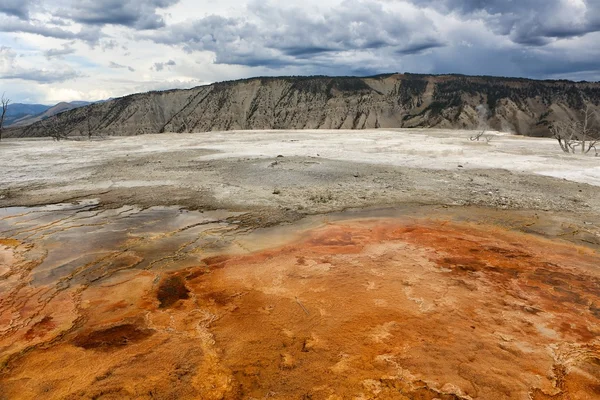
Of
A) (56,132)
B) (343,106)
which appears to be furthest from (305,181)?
(343,106)

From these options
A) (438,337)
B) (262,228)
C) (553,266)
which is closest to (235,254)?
(262,228)

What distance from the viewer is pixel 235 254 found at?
629cm

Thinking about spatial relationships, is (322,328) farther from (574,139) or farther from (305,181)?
(574,139)

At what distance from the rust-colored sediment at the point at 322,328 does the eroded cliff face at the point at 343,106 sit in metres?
52.8

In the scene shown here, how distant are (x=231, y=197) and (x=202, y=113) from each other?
179 feet

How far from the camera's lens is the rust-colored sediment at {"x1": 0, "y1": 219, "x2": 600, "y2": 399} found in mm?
3312

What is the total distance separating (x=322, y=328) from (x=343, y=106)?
59.1 m

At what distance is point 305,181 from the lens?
37.0 feet

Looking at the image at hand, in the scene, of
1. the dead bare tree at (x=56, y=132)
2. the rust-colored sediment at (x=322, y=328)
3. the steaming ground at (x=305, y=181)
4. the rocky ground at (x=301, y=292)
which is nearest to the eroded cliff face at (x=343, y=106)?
the dead bare tree at (x=56, y=132)

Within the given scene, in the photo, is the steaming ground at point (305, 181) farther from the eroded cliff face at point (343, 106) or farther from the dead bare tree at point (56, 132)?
the eroded cliff face at point (343, 106)

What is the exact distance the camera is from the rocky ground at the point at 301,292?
3.40 meters

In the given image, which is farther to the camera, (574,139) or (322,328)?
(574,139)

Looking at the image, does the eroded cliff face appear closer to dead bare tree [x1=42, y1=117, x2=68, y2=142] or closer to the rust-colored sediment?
dead bare tree [x1=42, y1=117, x2=68, y2=142]

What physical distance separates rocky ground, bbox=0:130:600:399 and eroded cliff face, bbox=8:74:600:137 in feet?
163
